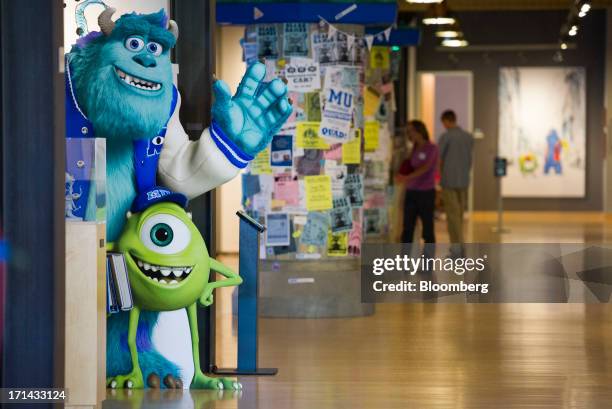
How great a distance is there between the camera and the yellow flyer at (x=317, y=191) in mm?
9391

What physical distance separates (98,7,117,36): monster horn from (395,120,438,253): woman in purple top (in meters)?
6.96

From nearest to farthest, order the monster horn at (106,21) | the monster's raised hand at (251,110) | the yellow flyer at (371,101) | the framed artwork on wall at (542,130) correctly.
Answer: the monster horn at (106,21) → the monster's raised hand at (251,110) → the yellow flyer at (371,101) → the framed artwork on wall at (542,130)

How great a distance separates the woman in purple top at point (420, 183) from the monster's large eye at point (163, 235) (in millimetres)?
6763

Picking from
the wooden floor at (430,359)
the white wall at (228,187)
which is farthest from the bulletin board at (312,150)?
the white wall at (228,187)

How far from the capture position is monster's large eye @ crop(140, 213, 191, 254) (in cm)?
596

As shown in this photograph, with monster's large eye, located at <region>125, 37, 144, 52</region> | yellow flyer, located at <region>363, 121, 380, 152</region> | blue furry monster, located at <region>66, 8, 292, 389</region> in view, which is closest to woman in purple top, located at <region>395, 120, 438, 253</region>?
yellow flyer, located at <region>363, 121, 380, 152</region>

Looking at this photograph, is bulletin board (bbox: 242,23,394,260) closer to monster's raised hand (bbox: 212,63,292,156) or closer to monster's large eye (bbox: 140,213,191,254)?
monster's raised hand (bbox: 212,63,292,156)

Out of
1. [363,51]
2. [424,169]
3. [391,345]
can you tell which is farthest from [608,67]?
[391,345]

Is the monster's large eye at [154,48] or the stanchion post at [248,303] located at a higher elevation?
the monster's large eye at [154,48]

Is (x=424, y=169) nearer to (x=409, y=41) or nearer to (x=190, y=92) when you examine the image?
(x=409, y=41)

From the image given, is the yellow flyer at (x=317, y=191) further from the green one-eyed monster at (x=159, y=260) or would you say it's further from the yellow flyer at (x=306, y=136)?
the green one-eyed monster at (x=159, y=260)

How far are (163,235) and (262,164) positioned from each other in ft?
11.5

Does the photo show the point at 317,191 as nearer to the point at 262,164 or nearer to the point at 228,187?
the point at 262,164

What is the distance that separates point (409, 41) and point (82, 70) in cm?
888
